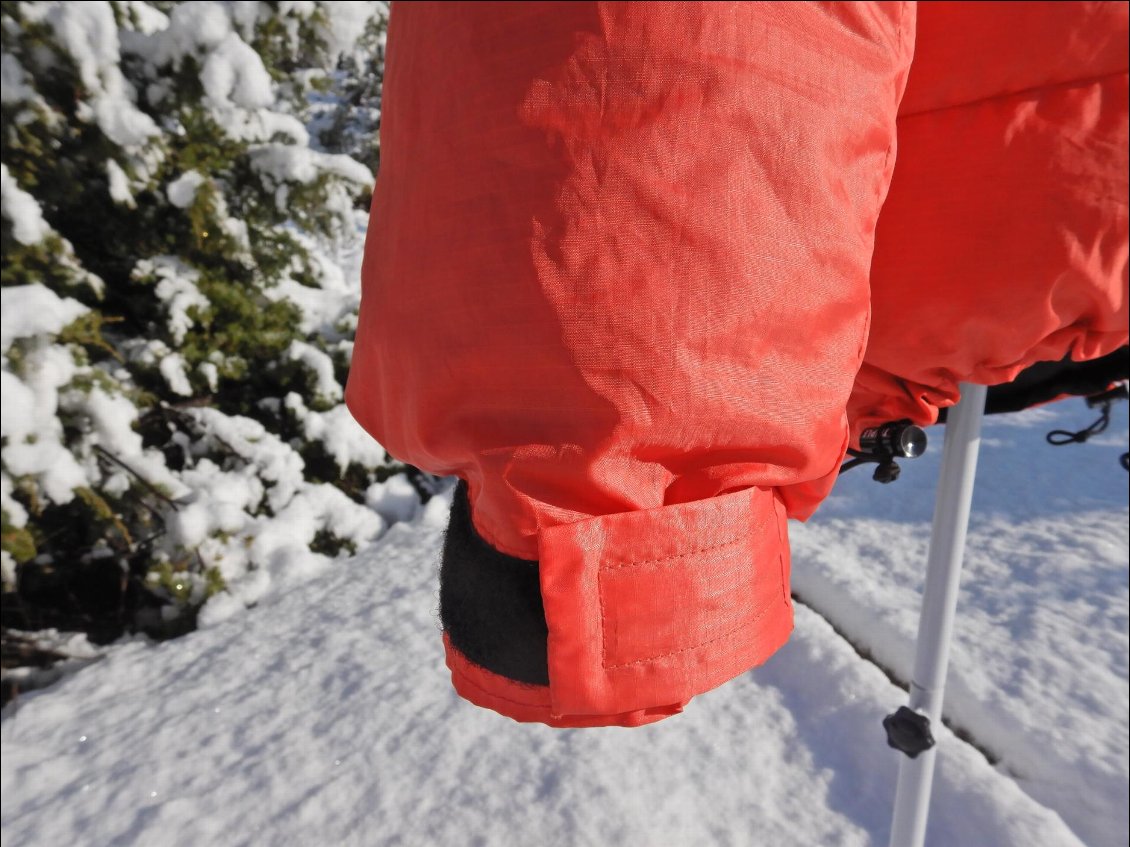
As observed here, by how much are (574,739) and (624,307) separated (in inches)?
61.2

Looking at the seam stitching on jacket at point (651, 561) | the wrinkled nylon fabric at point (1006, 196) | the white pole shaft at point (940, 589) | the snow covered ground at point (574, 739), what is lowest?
the snow covered ground at point (574, 739)

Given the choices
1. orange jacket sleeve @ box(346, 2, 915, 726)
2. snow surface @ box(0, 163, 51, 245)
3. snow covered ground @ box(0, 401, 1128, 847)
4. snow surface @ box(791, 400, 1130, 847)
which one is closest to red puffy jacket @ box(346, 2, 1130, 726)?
orange jacket sleeve @ box(346, 2, 915, 726)

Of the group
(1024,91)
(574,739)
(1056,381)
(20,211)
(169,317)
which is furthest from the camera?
(169,317)

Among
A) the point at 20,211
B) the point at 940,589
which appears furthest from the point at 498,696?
the point at 20,211

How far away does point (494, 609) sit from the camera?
53 cm

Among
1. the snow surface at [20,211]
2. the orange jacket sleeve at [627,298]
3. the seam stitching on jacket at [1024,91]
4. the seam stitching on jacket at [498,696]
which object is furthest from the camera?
the snow surface at [20,211]

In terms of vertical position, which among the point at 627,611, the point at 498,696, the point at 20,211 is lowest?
the point at 498,696

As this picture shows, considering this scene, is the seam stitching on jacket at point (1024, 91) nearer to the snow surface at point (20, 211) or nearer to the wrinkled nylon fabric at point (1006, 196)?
the wrinkled nylon fabric at point (1006, 196)

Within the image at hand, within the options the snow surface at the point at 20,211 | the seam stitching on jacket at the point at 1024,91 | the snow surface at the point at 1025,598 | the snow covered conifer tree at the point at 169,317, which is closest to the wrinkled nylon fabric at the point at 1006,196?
the seam stitching on jacket at the point at 1024,91

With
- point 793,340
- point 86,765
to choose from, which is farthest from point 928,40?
point 86,765

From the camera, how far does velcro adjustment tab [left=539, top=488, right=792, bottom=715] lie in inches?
18.7

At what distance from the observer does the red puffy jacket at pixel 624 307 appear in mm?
423

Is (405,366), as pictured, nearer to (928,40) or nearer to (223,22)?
(928,40)

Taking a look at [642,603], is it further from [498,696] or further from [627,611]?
[498,696]
